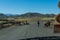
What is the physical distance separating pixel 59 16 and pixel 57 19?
Answer: 0.53m

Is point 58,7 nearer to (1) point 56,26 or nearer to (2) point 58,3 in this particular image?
(2) point 58,3

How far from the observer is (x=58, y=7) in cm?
2917

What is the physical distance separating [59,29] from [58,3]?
3.77 m

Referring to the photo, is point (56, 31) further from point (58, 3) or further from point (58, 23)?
point (58, 3)

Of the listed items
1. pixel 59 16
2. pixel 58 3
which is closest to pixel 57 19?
pixel 59 16

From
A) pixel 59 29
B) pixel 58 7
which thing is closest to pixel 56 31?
pixel 59 29

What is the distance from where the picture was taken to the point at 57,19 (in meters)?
29.7

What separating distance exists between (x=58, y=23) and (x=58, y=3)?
9.94 ft

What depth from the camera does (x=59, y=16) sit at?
97.0 feet

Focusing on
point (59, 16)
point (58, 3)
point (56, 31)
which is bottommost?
point (56, 31)

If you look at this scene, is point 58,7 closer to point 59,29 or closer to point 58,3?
point 58,3

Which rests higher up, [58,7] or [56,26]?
[58,7]

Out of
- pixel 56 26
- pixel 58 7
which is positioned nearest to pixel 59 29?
pixel 56 26

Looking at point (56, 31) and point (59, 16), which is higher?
point (59, 16)
